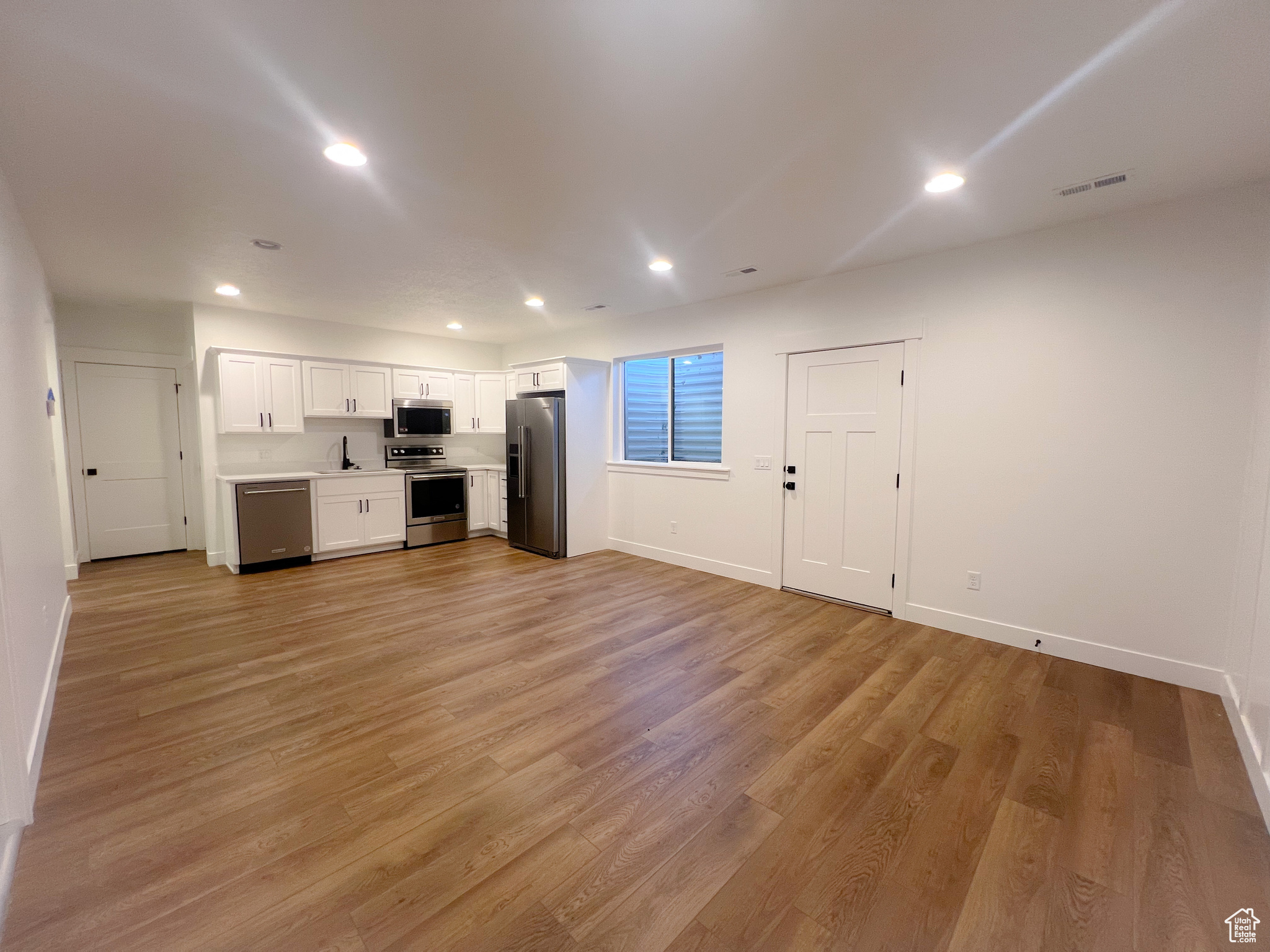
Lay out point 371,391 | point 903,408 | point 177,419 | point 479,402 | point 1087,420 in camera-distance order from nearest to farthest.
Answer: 1. point 1087,420
2. point 903,408
3. point 177,419
4. point 371,391
5. point 479,402

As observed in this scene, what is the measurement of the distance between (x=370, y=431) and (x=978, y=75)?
636 cm

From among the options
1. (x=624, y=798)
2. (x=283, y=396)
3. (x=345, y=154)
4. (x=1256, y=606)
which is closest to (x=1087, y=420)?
(x=1256, y=606)

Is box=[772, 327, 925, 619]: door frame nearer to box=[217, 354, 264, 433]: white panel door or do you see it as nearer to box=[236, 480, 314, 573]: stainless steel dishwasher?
box=[236, 480, 314, 573]: stainless steel dishwasher

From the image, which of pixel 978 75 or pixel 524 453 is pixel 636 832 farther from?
pixel 524 453

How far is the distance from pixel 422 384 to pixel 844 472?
506cm

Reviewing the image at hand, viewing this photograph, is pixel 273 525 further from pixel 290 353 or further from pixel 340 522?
pixel 290 353

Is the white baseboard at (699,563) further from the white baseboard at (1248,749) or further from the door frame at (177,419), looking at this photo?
the door frame at (177,419)

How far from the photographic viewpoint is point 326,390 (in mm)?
5691

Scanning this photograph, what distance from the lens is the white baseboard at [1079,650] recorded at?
110 inches

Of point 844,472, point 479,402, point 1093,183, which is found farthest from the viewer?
point 479,402

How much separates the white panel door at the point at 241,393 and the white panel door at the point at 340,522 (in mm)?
1020

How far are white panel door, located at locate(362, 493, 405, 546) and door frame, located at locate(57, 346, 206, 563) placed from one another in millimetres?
1878

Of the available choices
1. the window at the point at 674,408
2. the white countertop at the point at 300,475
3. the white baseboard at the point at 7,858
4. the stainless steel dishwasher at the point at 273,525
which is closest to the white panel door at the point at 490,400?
the white countertop at the point at 300,475

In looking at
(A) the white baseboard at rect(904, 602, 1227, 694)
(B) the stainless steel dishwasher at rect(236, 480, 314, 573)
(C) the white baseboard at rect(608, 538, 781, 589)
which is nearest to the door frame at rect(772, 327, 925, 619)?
(A) the white baseboard at rect(904, 602, 1227, 694)
